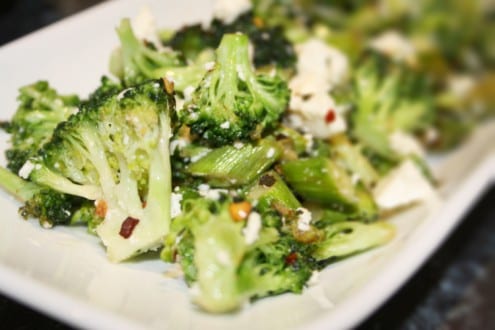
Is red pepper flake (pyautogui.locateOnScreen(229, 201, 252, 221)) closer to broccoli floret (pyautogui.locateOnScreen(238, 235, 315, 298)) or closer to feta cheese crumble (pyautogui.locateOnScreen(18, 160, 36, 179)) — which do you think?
broccoli floret (pyautogui.locateOnScreen(238, 235, 315, 298))

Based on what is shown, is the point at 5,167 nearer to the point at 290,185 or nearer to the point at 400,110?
the point at 290,185

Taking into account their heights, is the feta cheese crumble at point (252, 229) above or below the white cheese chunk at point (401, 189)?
Answer: above

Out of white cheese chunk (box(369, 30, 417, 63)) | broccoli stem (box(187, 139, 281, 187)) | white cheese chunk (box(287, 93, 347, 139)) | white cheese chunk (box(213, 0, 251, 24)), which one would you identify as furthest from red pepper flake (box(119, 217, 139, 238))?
white cheese chunk (box(369, 30, 417, 63))

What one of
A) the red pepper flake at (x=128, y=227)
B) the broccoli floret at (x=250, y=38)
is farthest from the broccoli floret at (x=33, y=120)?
the broccoli floret at (x=250, y=38)

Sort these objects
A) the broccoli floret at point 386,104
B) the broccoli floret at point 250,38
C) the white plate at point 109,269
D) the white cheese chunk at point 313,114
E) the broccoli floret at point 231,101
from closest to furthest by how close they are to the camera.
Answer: the white plate at point 109,269
the broccoli floret at point 231,101
the white cheese chunk at point 313,114
the broccoli floret at point 250,38
the broccoli floret at point 386,104

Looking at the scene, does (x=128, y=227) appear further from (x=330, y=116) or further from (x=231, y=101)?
(x=330, y=116)

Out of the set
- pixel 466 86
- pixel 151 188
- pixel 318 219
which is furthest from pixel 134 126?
pixel 466 86

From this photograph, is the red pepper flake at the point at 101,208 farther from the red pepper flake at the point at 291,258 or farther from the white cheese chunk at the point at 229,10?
the white cheese chunk at the point at 229,10
